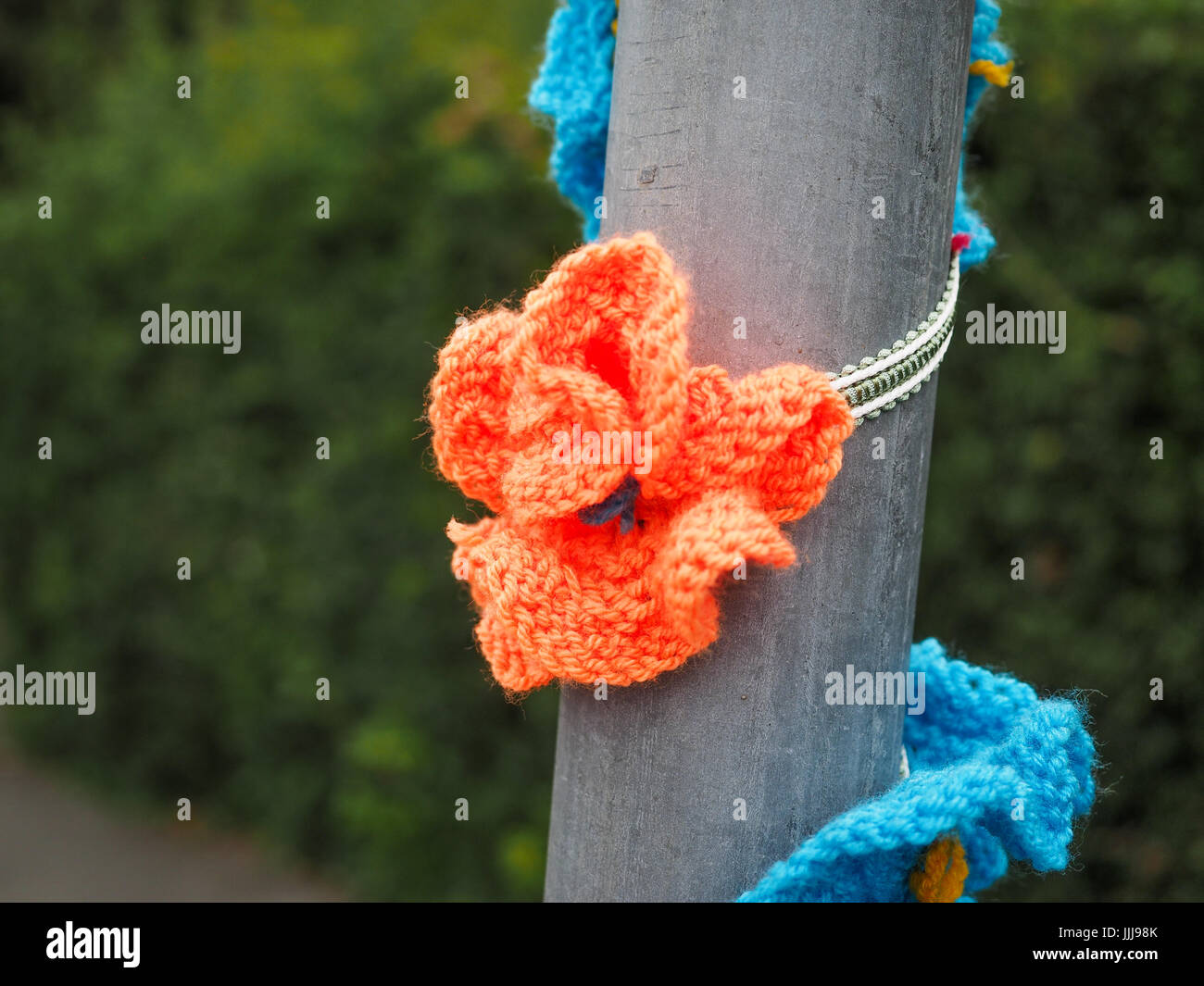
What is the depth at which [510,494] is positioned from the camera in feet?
3.28

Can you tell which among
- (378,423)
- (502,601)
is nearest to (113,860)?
(378,423)

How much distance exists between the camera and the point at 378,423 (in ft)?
11.8

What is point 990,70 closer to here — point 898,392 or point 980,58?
point 980,58

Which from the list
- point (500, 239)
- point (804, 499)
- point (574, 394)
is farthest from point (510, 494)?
point (500, 239)

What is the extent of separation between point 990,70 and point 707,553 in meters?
0.77

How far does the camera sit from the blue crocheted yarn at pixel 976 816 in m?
0.93

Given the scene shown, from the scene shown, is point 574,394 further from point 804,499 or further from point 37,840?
point 37,840

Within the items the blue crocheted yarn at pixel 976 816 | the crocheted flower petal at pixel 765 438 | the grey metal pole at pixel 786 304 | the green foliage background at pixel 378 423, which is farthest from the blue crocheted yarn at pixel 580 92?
the green foliage background at pixel 378 423

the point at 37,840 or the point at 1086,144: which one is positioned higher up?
the point at 1086,144

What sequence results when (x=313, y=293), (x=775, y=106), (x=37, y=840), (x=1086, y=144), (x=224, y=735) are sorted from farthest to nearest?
1. (x=37, y=840)
2. (x=224, y=735)
3. (x=313, y=293)
4. (x=1086, y=144)
5. (x=775, y=106)

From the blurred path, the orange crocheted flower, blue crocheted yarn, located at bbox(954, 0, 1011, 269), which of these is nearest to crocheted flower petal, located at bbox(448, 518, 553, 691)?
the orange crocheted flower

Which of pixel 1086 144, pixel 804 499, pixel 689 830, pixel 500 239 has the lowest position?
pixel 689 830

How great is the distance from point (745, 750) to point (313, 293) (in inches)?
127

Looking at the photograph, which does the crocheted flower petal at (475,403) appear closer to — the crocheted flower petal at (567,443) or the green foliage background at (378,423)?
the crocheted flower petal at (567,443)
